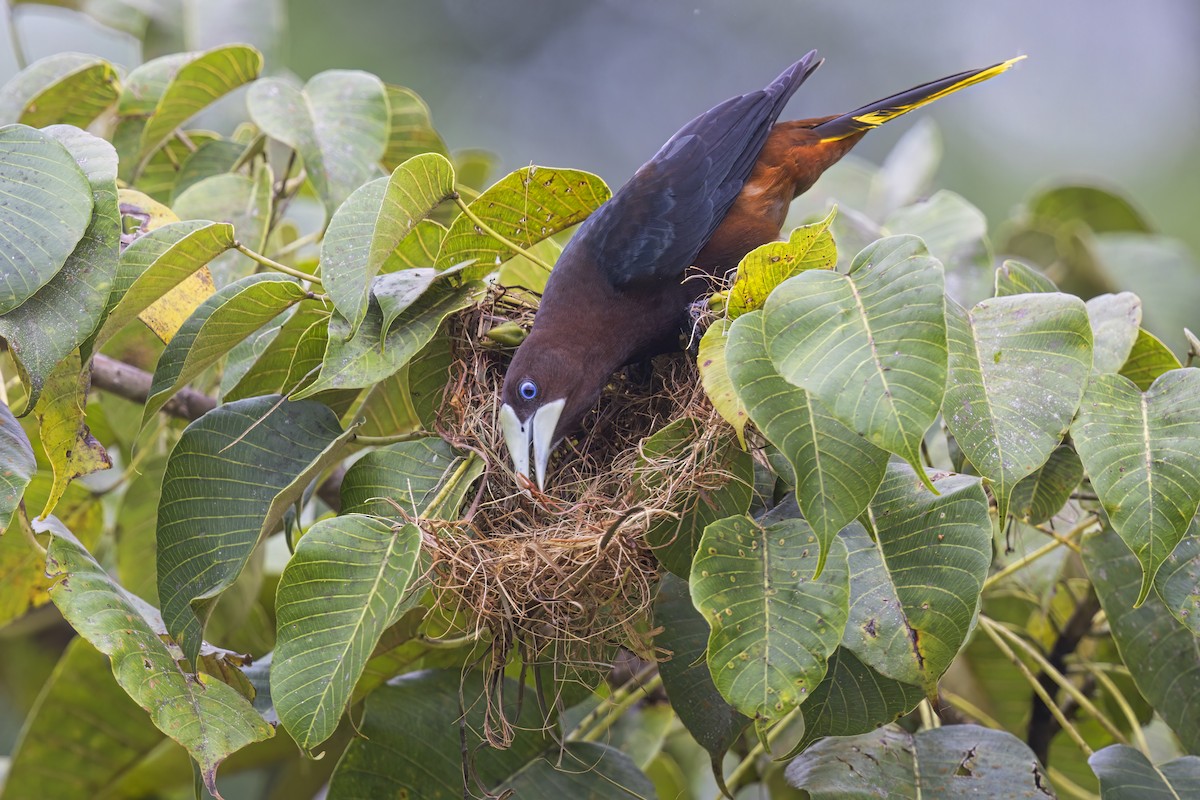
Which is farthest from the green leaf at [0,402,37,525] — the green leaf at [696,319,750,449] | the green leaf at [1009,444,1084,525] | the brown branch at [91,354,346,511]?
the green leaf at [1009,444,1084,525]

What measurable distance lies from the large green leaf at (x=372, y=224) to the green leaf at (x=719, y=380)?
529 millimetres

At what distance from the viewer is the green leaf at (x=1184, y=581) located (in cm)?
151

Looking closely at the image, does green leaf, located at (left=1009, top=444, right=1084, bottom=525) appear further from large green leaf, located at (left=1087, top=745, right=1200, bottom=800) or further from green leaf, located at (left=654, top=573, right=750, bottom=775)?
green leaf, located at (left=654, top=573, right=750, bottom=775)

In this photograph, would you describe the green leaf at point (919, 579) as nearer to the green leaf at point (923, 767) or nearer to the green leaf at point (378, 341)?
the green leaf at point (923, 767)

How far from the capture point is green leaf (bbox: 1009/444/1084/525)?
67.7 inches

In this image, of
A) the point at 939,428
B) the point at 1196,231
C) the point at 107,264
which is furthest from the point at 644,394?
the point at 1196,231

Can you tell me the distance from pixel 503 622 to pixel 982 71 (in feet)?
6.18

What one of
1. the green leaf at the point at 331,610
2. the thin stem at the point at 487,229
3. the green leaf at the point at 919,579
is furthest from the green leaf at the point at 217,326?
the green leaf at the point at 919,579

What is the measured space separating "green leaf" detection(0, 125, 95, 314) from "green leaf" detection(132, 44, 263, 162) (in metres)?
0.72

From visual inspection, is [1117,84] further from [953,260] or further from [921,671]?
[921,671]

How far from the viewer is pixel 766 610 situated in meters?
1.37

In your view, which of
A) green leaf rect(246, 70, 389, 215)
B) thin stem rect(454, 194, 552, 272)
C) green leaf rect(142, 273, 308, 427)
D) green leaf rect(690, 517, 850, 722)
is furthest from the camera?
green leaf rect(246, 70, 389, 215)

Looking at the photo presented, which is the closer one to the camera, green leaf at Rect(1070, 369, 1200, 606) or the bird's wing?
green leaf at Rect(1070, 369, 1200, 606)

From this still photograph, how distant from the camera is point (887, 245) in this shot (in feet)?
Answer: 4.52
